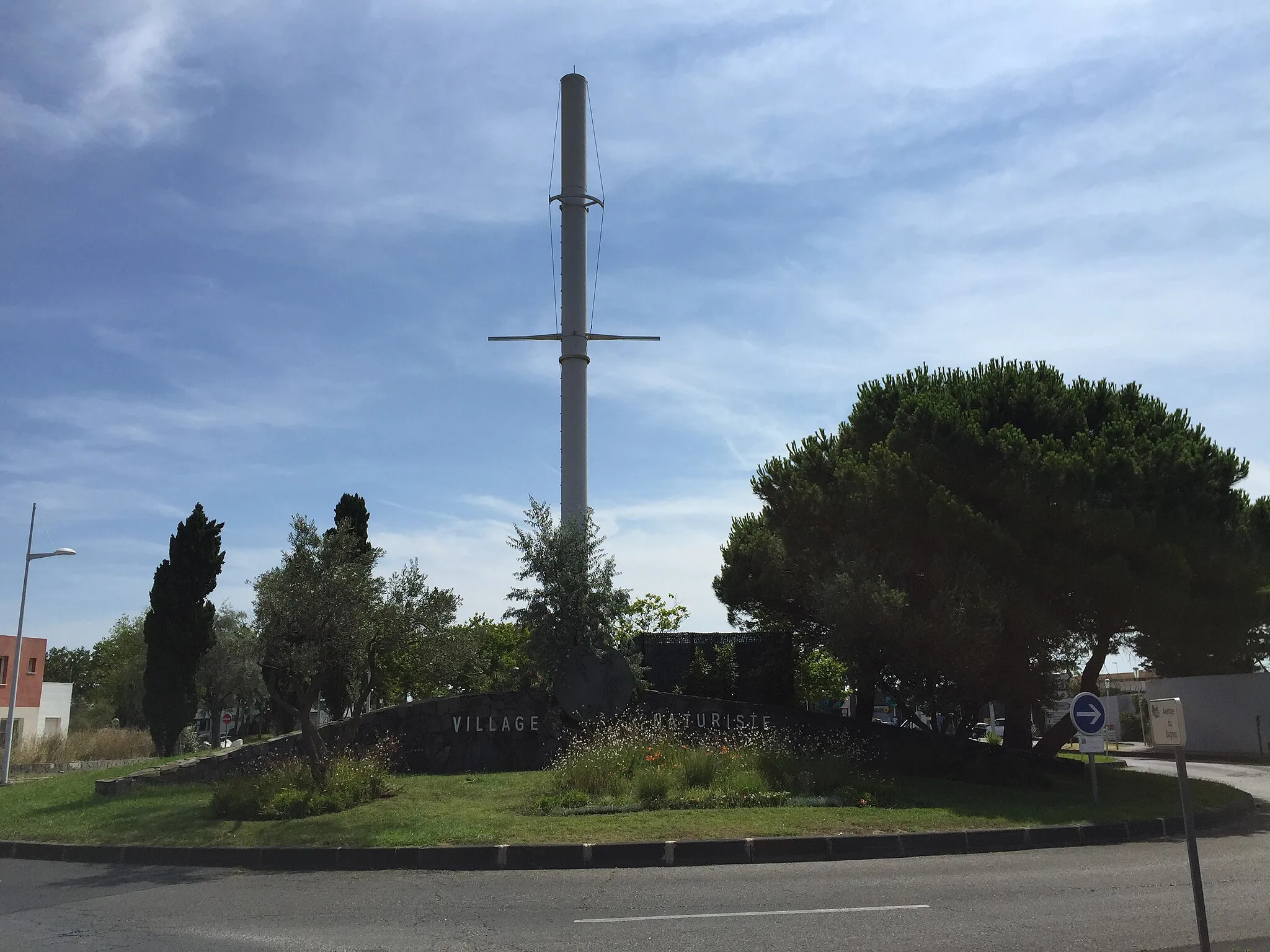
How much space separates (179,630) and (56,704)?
1068 inches

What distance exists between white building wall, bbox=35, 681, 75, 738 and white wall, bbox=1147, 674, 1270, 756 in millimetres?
50326

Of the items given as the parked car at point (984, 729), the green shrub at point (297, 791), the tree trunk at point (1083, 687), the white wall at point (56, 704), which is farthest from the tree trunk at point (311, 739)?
the white wall at point (56, 704)

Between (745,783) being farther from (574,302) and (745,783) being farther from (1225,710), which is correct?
(1225,710)

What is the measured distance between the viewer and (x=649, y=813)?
13820 mm

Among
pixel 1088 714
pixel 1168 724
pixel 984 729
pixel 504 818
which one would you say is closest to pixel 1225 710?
pixel 984 729

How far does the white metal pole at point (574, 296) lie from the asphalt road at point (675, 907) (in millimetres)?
16356

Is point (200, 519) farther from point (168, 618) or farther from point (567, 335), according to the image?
point (567, 335)

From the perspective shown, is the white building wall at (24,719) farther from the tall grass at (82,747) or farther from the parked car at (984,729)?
the parked car at (984,729)

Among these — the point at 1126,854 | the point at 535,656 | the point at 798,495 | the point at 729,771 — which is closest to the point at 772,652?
the point at 798,495

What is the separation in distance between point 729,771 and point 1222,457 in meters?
11.3

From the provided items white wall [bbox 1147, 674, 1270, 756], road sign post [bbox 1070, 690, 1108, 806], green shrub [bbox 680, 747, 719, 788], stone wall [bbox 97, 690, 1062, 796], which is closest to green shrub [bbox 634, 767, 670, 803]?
green shrub [bbox 680, 747, 719, 788]

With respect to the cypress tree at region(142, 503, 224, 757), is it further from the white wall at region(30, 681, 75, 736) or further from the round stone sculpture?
the white wall at region(30, 681, 75, 736)

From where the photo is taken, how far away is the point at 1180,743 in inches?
262

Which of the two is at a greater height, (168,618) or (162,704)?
(168,618)
